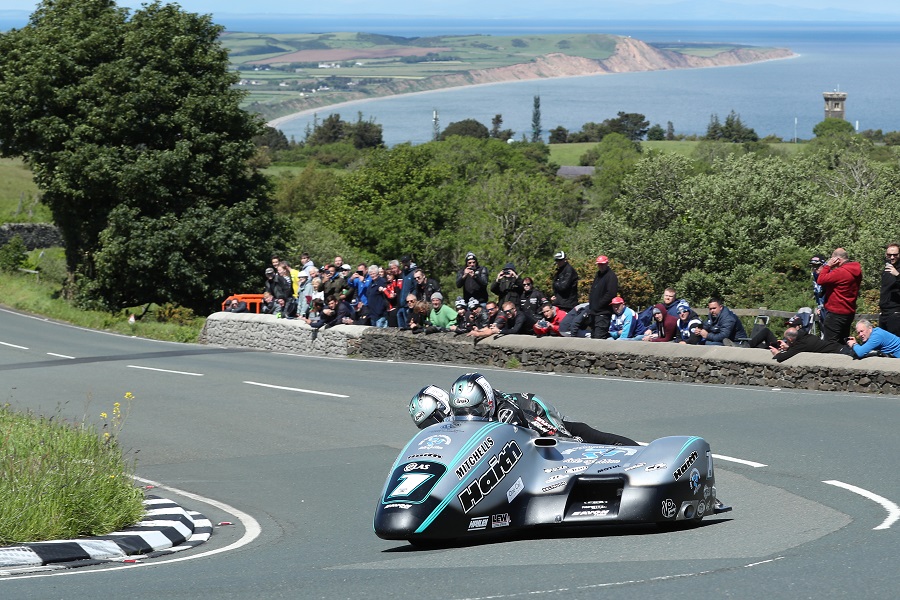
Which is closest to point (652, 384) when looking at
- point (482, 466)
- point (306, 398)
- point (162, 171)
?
point (306, 398)

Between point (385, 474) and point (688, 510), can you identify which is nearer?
point (688, 510)

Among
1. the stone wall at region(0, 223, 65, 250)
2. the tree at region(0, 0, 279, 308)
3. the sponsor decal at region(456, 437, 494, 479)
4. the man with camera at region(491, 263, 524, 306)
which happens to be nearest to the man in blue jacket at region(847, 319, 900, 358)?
the man with camera at region(491, 263, 524, 306)

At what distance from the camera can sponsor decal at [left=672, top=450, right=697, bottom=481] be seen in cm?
933

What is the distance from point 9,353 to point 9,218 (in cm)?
4684

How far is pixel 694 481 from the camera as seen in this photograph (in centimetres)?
948

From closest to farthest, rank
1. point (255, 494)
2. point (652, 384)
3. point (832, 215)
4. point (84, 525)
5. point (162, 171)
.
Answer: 1. point (84, 525)
2. point (255, 494)
3. point (652, 384)
4. point (162, 171)
5. point (832, 215)

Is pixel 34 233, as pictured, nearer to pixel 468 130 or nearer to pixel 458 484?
pixel 458 484

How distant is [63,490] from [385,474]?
4.11 metres

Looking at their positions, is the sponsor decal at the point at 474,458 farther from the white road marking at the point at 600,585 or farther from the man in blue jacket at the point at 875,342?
the man in blue jacket at the point at 875,342

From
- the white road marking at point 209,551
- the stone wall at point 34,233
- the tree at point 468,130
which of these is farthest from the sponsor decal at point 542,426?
the tree at point 468,130

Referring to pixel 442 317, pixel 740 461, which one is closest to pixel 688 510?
pixel 740 461

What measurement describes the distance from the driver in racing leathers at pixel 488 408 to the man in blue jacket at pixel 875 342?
25.4ft

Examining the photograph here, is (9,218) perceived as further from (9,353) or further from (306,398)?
(306,398)

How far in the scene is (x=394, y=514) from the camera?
29.5 ft
